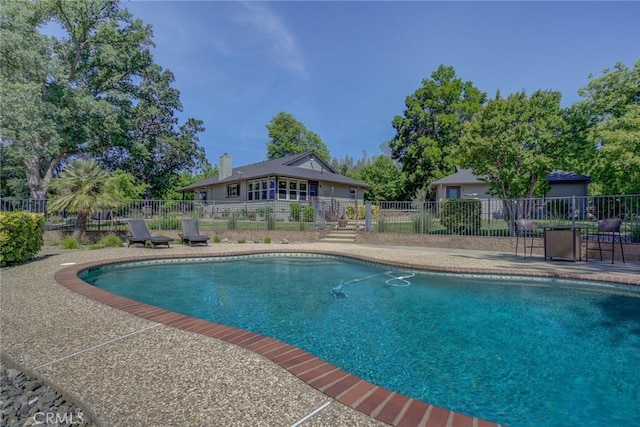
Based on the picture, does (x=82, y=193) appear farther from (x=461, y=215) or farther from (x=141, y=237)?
(x=461, y=215)

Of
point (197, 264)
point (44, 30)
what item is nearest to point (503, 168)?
point (197, 264)

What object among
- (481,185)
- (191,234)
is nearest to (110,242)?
(191,234)

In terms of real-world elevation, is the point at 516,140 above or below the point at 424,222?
above

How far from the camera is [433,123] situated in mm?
35312

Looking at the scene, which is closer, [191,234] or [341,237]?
[191,234]

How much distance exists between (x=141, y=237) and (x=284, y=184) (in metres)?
14.3

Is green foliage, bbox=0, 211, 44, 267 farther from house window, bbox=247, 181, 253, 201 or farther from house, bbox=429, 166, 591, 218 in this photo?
house window, bbox=247, 181, 253, 201

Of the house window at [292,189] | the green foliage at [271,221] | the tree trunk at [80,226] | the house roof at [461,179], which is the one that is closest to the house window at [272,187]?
the house window at [292,189]

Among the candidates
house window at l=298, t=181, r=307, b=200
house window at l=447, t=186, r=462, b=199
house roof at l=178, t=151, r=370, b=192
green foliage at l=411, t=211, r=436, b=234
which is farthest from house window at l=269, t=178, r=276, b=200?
house window at l=447, t=186, r=462, b=199

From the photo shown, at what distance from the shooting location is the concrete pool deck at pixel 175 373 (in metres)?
2.12

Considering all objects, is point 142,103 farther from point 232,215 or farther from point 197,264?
point 197,264

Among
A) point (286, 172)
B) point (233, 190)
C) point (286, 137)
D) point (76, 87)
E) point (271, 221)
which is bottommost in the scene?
point (271, 221)

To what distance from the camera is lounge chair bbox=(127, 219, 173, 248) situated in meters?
→ 12.7
